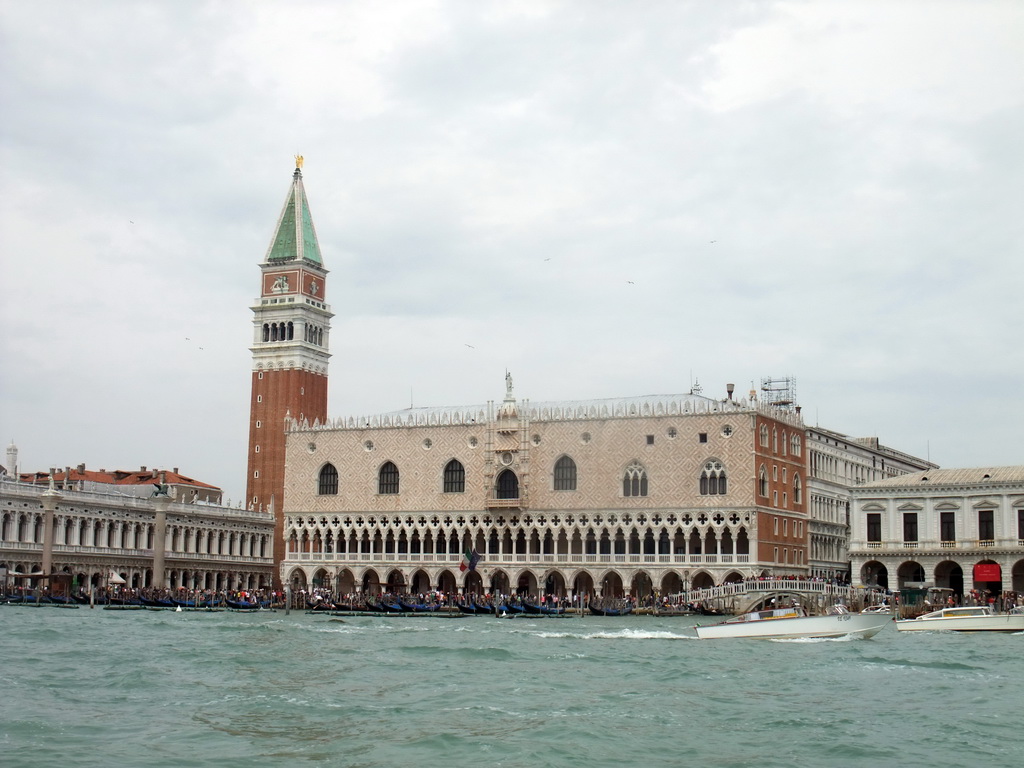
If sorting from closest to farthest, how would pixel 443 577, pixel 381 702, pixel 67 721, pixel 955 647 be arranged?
pixel 67 721
pixel 381 702
pixel 955 647
pixel 443 577

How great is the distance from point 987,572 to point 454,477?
23.8m

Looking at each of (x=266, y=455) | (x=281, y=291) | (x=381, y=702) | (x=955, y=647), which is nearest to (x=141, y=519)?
(x=266, y=455)

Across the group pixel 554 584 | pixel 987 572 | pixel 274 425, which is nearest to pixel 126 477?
pixel 274 425

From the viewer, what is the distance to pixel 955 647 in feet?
107

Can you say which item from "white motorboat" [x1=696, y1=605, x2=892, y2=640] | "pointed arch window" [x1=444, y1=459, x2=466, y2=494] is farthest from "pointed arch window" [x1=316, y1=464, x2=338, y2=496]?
"white motorboat" [x1=696, y1=605, x2=892, y2=640]

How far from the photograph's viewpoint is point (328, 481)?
65.7m

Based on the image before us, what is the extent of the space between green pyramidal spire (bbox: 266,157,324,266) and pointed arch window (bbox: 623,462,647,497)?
26.2 metres

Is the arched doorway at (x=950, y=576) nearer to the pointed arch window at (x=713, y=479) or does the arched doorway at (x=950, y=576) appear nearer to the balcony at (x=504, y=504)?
the pointed arch window at (x=713, y=479)

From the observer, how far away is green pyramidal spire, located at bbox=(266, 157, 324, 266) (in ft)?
248

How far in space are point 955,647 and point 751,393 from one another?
2522 centimetres

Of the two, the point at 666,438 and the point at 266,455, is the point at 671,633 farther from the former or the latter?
the point at 266,455

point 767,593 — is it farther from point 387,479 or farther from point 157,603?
point 157,603

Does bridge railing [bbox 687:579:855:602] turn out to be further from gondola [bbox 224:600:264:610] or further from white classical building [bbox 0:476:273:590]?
white classical building [bbox 0:476:273:590]

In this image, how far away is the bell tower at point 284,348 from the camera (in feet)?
237
